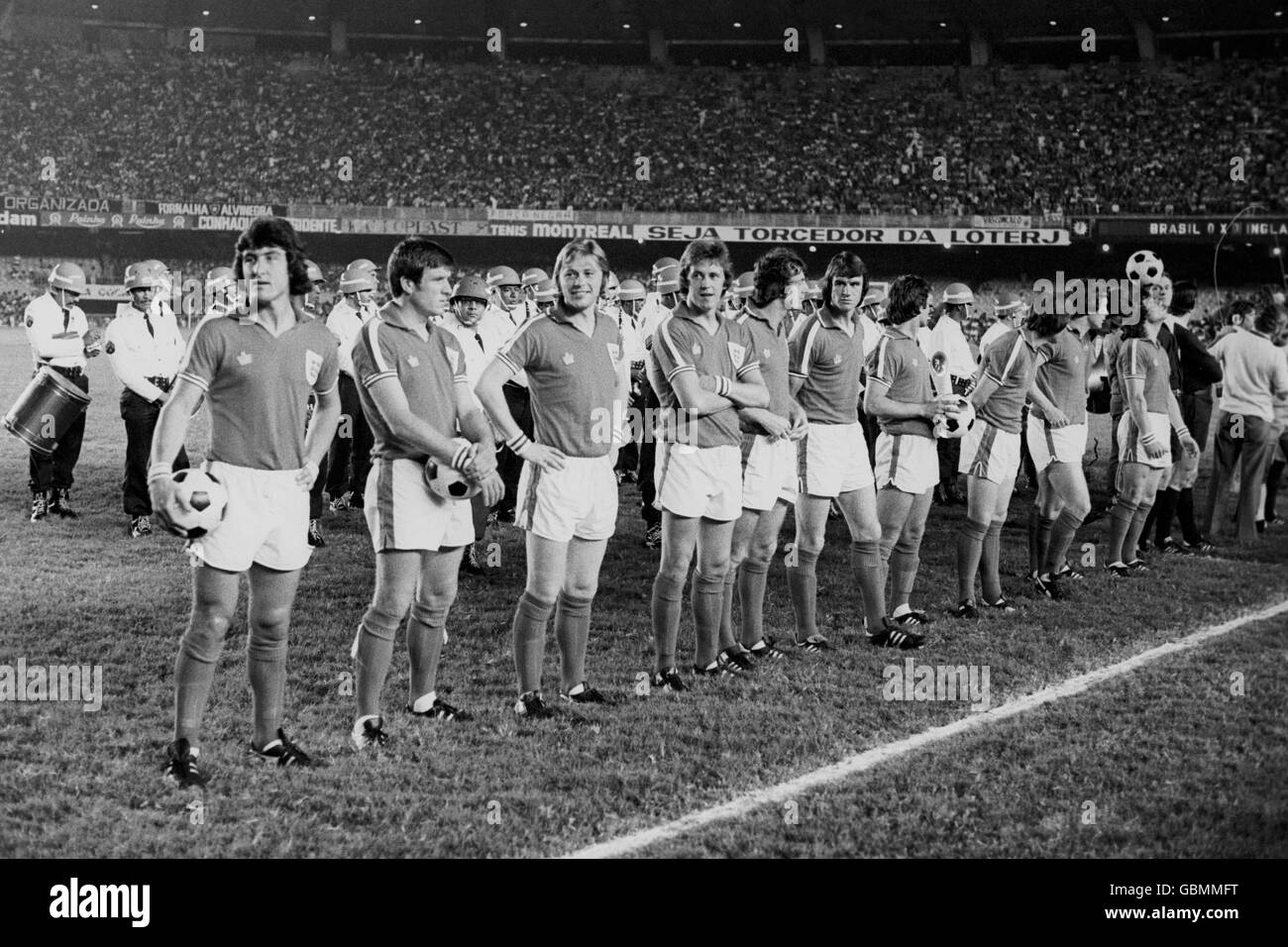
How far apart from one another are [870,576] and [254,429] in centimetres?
361

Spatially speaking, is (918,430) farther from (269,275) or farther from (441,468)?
(269,275)

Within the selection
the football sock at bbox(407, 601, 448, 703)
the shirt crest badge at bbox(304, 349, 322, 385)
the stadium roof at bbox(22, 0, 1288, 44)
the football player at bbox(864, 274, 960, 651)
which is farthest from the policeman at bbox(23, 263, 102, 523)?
the stadium roof at bbox(22, 0, 1288, 44)

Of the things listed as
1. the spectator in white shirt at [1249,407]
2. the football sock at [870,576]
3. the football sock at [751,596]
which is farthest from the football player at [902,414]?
the spectator in white shirt at [1249,407]

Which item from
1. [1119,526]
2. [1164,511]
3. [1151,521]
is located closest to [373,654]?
[1119,526]

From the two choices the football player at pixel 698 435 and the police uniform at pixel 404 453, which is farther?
the football player at pixel 698 435

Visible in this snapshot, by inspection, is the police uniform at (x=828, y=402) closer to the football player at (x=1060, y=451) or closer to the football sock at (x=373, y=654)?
the football player at (x=1060, y=451)

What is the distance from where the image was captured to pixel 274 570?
452cm

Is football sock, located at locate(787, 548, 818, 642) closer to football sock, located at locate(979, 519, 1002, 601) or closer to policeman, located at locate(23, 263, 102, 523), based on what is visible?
football sock, located at locate(979, 519, 1002, 601)

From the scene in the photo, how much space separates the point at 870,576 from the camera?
6.84 metres

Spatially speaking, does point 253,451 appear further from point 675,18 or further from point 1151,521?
point 675,18

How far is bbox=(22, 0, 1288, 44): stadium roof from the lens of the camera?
32.7 meters

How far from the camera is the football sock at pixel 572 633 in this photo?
5449mm

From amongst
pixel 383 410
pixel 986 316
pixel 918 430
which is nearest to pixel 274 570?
pixel 383 410

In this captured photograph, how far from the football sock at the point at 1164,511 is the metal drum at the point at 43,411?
8.15 m
